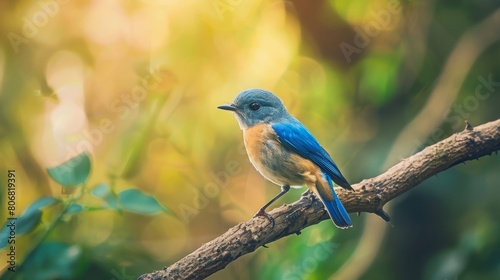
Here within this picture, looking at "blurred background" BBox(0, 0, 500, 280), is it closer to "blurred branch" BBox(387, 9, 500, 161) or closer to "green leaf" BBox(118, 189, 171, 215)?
"blurred branch" BBox(387, 9, 500, 161)

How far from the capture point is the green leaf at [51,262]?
70.4 inches

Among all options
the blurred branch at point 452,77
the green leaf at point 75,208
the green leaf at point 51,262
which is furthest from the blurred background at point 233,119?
the green leaf at point 75,208

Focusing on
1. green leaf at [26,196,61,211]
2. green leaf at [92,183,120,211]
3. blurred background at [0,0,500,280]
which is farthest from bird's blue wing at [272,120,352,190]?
green leaf at [26,196,61,211]

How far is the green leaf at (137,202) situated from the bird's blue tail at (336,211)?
423 millimetres

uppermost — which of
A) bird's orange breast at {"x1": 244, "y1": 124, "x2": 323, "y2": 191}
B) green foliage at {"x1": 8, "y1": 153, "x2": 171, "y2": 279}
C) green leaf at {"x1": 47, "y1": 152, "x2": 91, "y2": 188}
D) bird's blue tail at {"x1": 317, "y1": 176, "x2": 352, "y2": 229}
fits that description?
green leaf at {"x1": 47, "y1": 152, "x2": 91, "y2": 188}

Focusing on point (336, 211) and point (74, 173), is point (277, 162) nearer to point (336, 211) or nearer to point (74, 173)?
point (336, 211)

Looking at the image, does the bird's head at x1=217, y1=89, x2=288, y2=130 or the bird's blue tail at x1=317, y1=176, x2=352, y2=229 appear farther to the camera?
the bird's head at x1=217, y1=89, x2=288, y2=130

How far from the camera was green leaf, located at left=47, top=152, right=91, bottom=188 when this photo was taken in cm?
174

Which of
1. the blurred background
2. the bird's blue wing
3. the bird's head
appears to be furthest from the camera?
the blurred background

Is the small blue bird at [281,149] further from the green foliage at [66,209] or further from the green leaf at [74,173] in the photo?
the green leaf at [74,173]

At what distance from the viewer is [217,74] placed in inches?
90.5

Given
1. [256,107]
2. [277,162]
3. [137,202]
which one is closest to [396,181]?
[277,162]

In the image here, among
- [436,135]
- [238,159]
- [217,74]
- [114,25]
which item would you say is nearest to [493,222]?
[436,135]

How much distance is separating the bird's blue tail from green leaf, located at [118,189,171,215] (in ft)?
1.39
